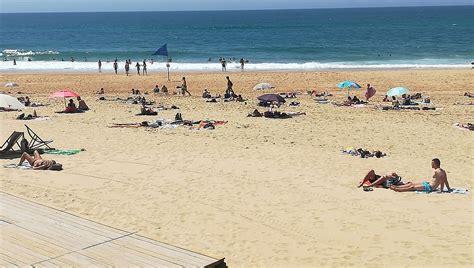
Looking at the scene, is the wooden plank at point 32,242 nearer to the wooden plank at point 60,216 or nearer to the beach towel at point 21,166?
the wooden plank at point 60,216

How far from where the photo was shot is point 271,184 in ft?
43.0

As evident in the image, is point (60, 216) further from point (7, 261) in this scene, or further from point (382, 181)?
point (382, 181)

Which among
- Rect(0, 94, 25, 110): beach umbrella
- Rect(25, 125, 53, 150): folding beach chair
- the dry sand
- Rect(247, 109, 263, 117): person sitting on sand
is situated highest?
Rect(0, 94, 25, 110): beach umbrella

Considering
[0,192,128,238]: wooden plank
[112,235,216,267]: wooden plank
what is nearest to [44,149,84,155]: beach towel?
[0,192,128,238]: wooden plank

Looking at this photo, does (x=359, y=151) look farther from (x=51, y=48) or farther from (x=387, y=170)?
(x=51, y=48)

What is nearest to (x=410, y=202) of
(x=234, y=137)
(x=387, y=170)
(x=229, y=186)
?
(x=387, y=170)

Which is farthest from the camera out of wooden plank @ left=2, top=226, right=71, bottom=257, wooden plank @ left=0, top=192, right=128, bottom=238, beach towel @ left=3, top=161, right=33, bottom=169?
beach towel @ left=3, top=161, right=33, bottom=169

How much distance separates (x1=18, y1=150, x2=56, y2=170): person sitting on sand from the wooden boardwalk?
475 cm

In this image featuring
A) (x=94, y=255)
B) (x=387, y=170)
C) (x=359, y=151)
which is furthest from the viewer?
(x=359, y=151)

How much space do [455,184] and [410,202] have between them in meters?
1.95

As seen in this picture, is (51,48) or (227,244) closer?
(227,244)

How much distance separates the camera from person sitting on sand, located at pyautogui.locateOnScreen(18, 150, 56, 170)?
14375 mm

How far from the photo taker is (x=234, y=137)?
18.7m

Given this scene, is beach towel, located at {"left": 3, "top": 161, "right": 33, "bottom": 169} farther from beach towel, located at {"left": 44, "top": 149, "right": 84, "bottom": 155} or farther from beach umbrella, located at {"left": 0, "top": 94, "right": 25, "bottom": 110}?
beach umbrella, located at {"left": 0, "top": 94, "right": 25, "bottom": 110}
